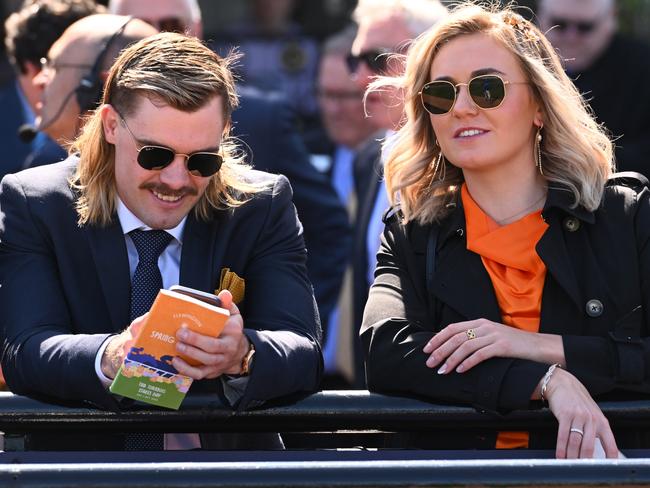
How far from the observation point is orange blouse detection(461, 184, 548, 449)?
3289 mm

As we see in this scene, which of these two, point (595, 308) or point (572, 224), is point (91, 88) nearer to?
point (572, 224)

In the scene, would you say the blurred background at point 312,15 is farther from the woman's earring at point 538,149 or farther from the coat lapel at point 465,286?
the coat lapel at point 465,286

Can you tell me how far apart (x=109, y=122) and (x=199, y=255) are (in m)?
0.43

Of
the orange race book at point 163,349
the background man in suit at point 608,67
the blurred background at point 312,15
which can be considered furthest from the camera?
the blurred background at point 312,15

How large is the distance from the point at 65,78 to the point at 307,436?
5.26 feet

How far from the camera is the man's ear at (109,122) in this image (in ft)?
11.1

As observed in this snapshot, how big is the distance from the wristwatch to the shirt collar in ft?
1.44

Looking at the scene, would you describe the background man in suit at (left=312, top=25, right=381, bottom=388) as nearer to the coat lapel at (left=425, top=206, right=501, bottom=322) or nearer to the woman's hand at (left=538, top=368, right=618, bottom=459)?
the coat lapel at (left=425, top=206, right=501, bottom=322)

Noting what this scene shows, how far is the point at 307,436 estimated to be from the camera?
345cm

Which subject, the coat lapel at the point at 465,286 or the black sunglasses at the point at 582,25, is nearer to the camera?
the coat lapel at the point at 465,286

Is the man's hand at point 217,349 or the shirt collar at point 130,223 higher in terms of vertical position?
the shirt collar at point 130,223

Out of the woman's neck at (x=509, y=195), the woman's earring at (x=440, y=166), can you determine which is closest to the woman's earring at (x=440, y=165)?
the woman's earring at (x=440, y=166)

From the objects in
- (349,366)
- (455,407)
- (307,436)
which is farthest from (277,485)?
(349,366)

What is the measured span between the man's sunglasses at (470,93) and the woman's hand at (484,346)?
629 millimetres
